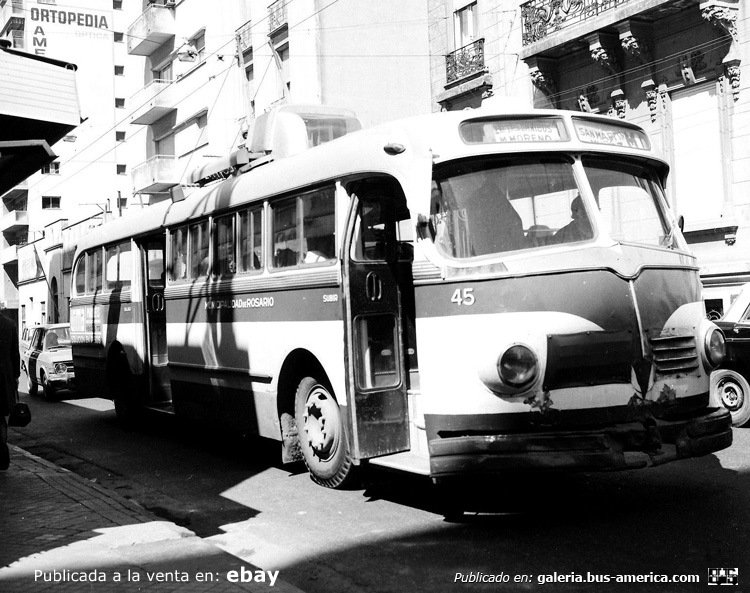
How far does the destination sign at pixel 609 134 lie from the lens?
7.02 m

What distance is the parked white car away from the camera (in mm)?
18500

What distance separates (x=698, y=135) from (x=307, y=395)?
1311 cm

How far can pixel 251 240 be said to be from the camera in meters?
9.20

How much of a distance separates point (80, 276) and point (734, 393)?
1012 cm

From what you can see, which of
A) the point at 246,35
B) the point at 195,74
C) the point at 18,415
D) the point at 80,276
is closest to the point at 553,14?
the point at 80,276

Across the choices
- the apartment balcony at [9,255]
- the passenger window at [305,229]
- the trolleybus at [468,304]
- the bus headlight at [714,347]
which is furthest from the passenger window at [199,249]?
the apartment balcony at [9,255]

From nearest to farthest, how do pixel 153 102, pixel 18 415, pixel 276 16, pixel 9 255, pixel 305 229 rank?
1. pixel 305 229
2. pixel 18 415
3. pixel 276 16
4. pixel 153 102
5. pixel 9 255

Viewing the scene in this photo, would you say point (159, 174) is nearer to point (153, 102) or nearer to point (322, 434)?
point (153, 102)

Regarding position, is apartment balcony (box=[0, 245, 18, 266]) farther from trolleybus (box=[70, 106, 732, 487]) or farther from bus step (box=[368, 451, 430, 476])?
bus step (box=[368, 451, 430, 476])

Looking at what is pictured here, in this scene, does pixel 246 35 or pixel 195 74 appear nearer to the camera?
pixel 246 35

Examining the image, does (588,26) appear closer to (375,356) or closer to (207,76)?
(375,356)

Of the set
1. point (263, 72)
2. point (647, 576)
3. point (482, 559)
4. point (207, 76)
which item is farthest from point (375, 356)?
point (207, 76)

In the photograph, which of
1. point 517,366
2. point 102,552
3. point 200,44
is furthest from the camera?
point 200,44

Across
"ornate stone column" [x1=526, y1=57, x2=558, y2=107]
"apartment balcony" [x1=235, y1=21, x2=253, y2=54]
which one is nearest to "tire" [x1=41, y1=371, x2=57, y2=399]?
"ornate stone column" [x1=526, y1=57, x2=558, y2=107]
